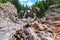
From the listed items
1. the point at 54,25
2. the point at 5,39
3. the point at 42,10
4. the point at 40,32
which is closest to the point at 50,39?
the point at 40,32

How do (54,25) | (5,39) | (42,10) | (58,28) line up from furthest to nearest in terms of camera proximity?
1. (42,10)
2. (54,25)
3. (58,28)
4. (5,39)

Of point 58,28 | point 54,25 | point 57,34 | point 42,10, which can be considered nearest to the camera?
point 57,34

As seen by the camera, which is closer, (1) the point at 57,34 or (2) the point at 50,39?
(2) the point at 50,39

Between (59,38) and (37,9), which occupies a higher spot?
(59,38)

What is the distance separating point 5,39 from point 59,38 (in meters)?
4.49

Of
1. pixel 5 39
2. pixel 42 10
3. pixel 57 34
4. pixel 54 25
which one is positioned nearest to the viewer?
pixel 5 39

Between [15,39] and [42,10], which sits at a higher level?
[15,39]

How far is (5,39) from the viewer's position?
1752 cm

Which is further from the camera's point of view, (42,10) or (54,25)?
(42,10)

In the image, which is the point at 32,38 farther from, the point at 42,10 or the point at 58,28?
the point at 42,10

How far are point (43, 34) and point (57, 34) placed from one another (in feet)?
5.92

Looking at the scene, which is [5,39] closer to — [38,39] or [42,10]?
[38,39]

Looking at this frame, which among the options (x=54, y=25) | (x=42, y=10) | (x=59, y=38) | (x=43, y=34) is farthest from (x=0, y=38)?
(x=42, y=10)

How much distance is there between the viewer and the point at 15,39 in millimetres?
Result: 16234
